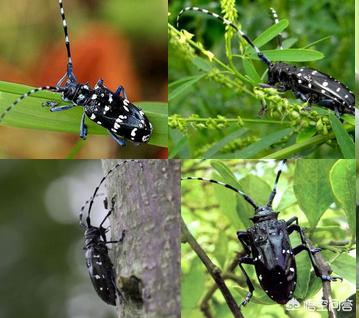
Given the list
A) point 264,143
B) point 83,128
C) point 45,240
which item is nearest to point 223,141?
point 264,143

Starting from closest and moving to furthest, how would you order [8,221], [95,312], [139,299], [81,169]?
[139,299], [81,169], [95,312], [8,221]

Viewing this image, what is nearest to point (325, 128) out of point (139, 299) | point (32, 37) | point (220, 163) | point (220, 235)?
point (220, 163)

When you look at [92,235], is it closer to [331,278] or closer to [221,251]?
[221,251]

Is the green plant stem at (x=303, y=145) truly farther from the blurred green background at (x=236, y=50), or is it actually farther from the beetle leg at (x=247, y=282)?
the beetle leg at (x=247, y=282)

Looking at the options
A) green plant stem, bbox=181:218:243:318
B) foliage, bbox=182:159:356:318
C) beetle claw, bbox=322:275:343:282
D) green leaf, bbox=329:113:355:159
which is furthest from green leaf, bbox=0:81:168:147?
beetle claw, bbox=322:275:343:282

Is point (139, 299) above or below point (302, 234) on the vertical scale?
below

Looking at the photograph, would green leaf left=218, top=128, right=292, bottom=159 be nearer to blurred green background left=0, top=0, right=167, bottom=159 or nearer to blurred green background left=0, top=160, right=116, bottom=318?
blurred green background left=0, top=0, right=167, bottom=159

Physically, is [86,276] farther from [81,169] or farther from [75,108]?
[75,108]
